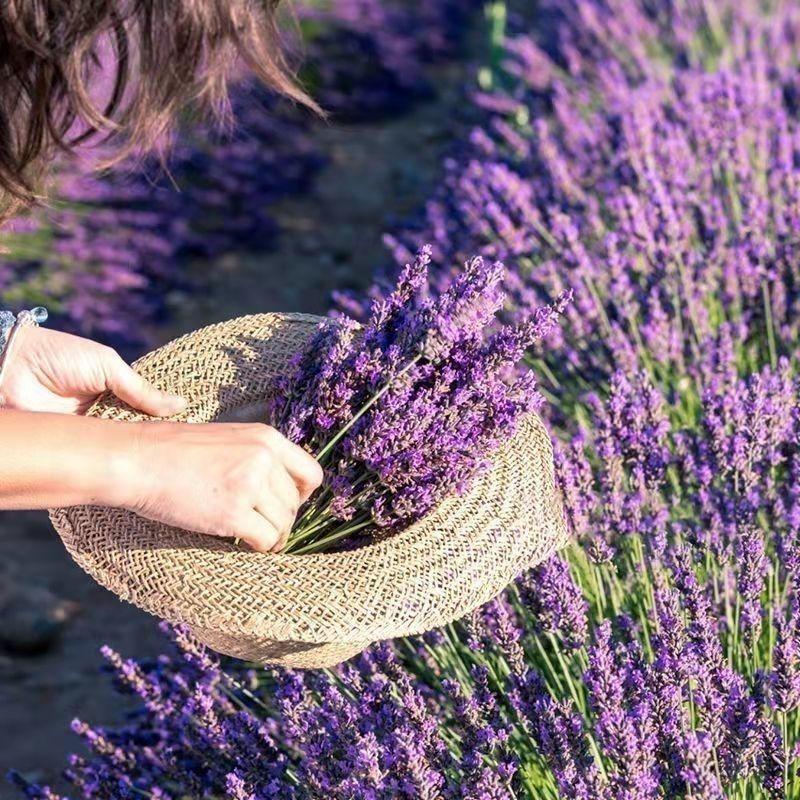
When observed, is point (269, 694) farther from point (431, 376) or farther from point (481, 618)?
point (431, 376)

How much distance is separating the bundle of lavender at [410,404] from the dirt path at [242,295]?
3.92 feet

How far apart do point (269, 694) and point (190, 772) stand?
336 millimetres

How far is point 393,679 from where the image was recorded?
180 centimetres

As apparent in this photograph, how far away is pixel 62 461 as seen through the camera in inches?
58.8

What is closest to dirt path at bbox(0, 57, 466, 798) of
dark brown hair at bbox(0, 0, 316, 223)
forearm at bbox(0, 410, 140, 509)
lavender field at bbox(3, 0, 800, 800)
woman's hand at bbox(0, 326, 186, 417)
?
lavender field at bbox(3, 0, 800, 800)

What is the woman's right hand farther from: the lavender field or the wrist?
the lavender field

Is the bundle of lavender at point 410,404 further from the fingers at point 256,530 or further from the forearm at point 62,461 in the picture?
the forearm at point 62,461

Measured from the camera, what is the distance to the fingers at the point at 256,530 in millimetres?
1544

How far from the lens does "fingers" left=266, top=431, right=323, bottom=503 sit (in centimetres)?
157

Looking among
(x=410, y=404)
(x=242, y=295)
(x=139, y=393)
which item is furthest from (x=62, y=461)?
(x=242, y=295)

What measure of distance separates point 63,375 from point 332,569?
1.69 feet

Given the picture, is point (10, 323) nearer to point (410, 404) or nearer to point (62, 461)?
point (62, 461)

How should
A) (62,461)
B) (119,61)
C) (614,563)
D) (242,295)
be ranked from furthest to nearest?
1. (242,295)
2. (614,563)
3. (119,61)
4. (62,461)

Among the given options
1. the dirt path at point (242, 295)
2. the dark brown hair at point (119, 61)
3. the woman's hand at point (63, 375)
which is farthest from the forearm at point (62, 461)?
the dirt path at point (242, 295)
